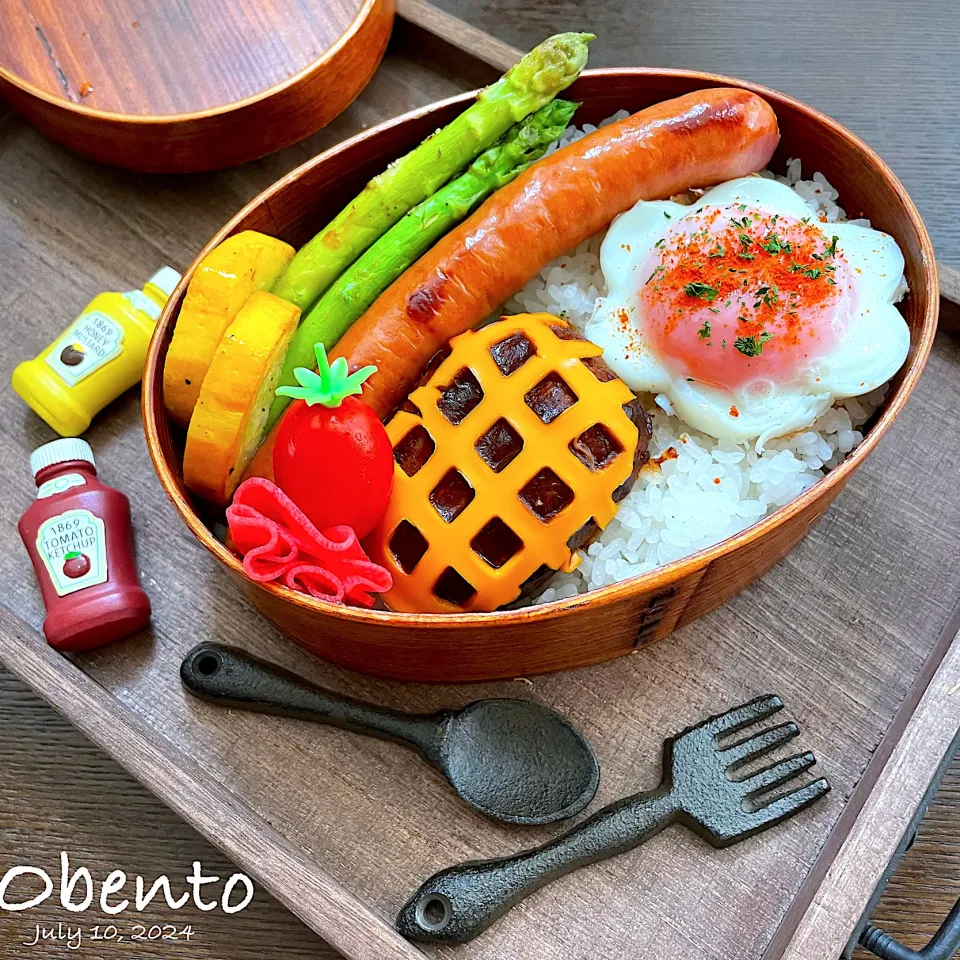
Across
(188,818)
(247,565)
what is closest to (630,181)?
(247,565)

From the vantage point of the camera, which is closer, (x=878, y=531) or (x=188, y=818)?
(x=188, y=818)

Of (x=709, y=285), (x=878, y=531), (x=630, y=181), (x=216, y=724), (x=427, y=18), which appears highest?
(x=427, y=18)

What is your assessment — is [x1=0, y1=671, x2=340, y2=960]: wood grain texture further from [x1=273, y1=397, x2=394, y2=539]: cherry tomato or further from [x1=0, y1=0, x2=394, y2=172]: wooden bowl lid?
[x1=0, y1=0, x2=394, y2=172]: wooden bowl lid

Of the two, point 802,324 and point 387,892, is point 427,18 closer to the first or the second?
point 802,324

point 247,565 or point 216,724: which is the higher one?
point 247,565

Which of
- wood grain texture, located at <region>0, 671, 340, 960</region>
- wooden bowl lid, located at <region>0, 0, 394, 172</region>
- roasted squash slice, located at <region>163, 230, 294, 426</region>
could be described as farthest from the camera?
wooden bowl lid, located at <region>0, 0, 394, 172</region>

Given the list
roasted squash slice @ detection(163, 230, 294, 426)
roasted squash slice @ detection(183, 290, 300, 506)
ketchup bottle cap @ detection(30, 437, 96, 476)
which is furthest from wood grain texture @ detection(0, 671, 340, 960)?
roasted squash slice @ detection(163, 230, 294, 426)

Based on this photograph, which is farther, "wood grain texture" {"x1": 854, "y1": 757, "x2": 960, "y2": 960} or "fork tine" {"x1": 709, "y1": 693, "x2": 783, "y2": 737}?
"wood grain texture" {"x1": 854, "y1": 757, "x2": 960, "y2": 960}

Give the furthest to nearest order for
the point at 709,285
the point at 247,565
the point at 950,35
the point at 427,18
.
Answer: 1. the point at 950,35
2. the point at 427,18
3. the point at 709,285
4. the point at 247,565
